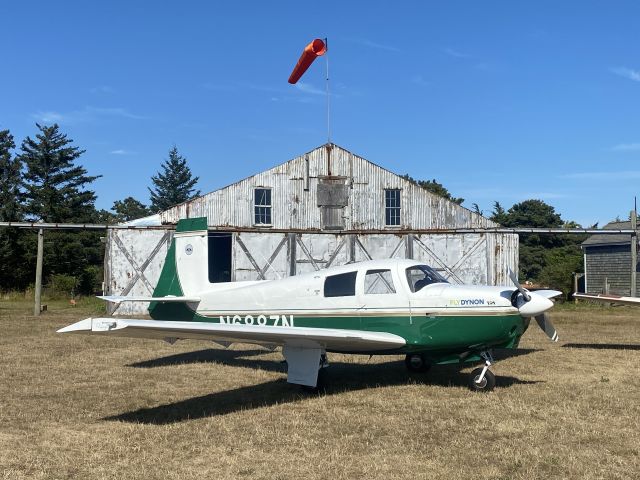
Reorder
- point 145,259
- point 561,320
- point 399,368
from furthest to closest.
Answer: point 145,259 → point 561,320 → point 399,368

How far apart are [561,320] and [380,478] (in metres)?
18.3

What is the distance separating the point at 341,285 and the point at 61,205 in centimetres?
4894

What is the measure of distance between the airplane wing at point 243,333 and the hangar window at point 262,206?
1759cm

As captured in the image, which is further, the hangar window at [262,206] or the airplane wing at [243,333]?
the hangar window at [262,206]

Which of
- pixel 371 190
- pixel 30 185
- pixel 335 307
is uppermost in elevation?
pixel 30 185

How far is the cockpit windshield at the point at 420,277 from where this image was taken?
9.48 metres

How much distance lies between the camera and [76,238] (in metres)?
49.1

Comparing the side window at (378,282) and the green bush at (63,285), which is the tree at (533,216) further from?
the side window at (378,282)

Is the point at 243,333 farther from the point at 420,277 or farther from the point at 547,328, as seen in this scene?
the point at 547,328

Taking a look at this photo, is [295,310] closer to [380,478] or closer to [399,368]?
[399,368]

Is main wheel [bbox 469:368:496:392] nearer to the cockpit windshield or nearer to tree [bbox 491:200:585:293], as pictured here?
the cockpit windshield

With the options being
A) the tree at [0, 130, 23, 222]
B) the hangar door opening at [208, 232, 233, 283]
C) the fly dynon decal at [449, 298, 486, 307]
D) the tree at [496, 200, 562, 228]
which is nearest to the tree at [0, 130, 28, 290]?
the tree at [0, 130, 23, 222]

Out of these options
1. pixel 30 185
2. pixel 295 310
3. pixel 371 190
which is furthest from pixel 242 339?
pixel 30 185

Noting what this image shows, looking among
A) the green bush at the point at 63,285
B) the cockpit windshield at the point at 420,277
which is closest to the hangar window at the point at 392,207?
the cockpit windshield at the point at 420,277
